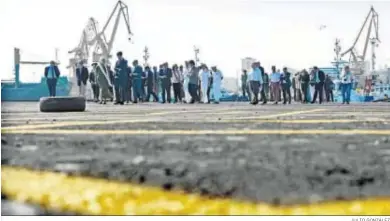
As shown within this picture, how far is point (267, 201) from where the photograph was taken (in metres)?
1.49

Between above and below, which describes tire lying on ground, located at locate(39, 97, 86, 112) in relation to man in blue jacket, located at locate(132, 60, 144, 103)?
below

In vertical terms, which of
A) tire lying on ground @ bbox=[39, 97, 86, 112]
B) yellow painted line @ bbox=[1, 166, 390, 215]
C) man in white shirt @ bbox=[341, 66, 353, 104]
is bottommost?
yellow painted line @ bbox=[1, 166, 390, 215]

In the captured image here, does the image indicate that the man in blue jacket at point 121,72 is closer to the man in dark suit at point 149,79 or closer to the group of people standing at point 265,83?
the group of people standing at point 265,83

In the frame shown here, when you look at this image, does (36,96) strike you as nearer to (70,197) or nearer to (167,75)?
(167,75)

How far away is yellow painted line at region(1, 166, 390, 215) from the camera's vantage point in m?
1.44

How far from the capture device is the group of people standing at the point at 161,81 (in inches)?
688

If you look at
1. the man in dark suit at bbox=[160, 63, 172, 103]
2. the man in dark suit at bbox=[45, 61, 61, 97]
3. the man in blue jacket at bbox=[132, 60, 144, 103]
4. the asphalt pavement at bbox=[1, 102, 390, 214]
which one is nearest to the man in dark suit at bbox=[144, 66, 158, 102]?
the man in dark suit at bbox=[160, 63, 172, 103]

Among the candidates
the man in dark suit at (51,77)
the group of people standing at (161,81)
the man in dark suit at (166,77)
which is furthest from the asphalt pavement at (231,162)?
the man in dark suit at (166,77)

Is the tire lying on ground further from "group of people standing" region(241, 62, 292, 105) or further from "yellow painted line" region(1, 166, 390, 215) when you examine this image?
"group of people standing" region(241, 62, 292, 105)

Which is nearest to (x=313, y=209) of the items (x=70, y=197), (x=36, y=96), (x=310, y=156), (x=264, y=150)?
(x=70, y=197)

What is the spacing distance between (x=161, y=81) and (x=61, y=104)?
37.3 feet

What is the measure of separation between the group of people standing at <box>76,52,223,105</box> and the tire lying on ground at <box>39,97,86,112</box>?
7.83 m

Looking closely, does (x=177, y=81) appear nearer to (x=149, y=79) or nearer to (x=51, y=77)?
(x=149, y=79)

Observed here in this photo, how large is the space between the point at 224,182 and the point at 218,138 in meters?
1.58
